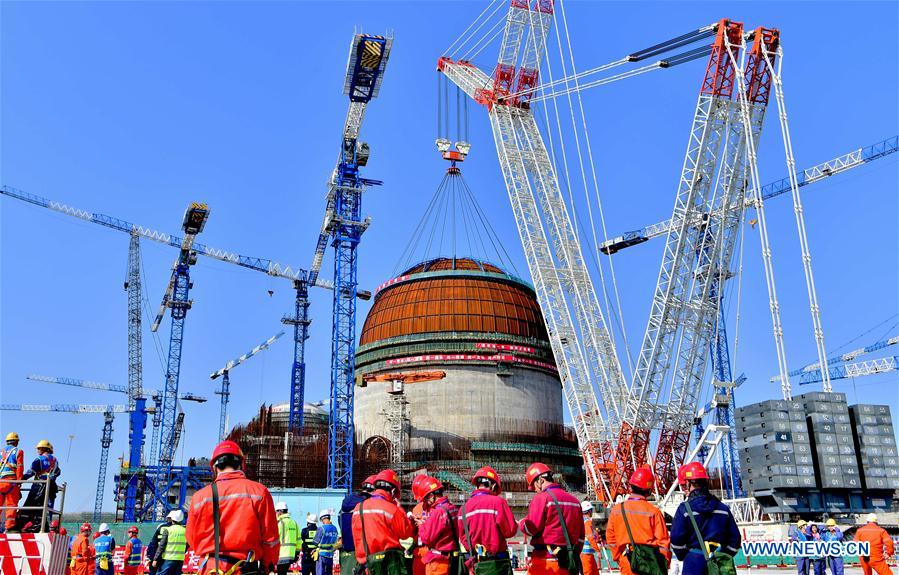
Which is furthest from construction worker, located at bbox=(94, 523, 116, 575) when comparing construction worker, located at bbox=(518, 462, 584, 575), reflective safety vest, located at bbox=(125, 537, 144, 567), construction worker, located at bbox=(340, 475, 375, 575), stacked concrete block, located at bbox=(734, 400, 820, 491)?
stacked concrete block, located at bbox=(734, 400, 820, 491)

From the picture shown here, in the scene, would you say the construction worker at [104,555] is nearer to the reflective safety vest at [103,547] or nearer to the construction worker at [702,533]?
the reflective safety vest at [103,547]

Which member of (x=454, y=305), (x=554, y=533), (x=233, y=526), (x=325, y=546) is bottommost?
(x=325, y=546)

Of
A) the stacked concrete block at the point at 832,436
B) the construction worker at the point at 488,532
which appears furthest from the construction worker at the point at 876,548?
the construction worker at the point at 488,532

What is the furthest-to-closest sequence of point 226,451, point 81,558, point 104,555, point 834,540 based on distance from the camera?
point 81,558
point 834,540
point 104,555
point 226,451

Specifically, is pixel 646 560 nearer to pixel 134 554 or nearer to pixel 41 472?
pixel 41 472

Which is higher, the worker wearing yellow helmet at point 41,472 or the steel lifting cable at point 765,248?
the steel lifting cable at point 765,248

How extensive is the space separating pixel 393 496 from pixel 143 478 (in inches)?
2635

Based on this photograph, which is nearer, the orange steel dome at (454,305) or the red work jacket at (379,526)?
the red work jacket at (379,526)

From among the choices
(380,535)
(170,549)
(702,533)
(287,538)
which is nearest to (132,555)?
(287,538)

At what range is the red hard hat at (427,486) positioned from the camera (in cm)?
1048

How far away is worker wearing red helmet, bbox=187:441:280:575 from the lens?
643 cm

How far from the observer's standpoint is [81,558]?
16891 millimetres

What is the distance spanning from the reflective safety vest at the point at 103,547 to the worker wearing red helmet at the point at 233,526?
455 inches

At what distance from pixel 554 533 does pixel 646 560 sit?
3.56 ft
